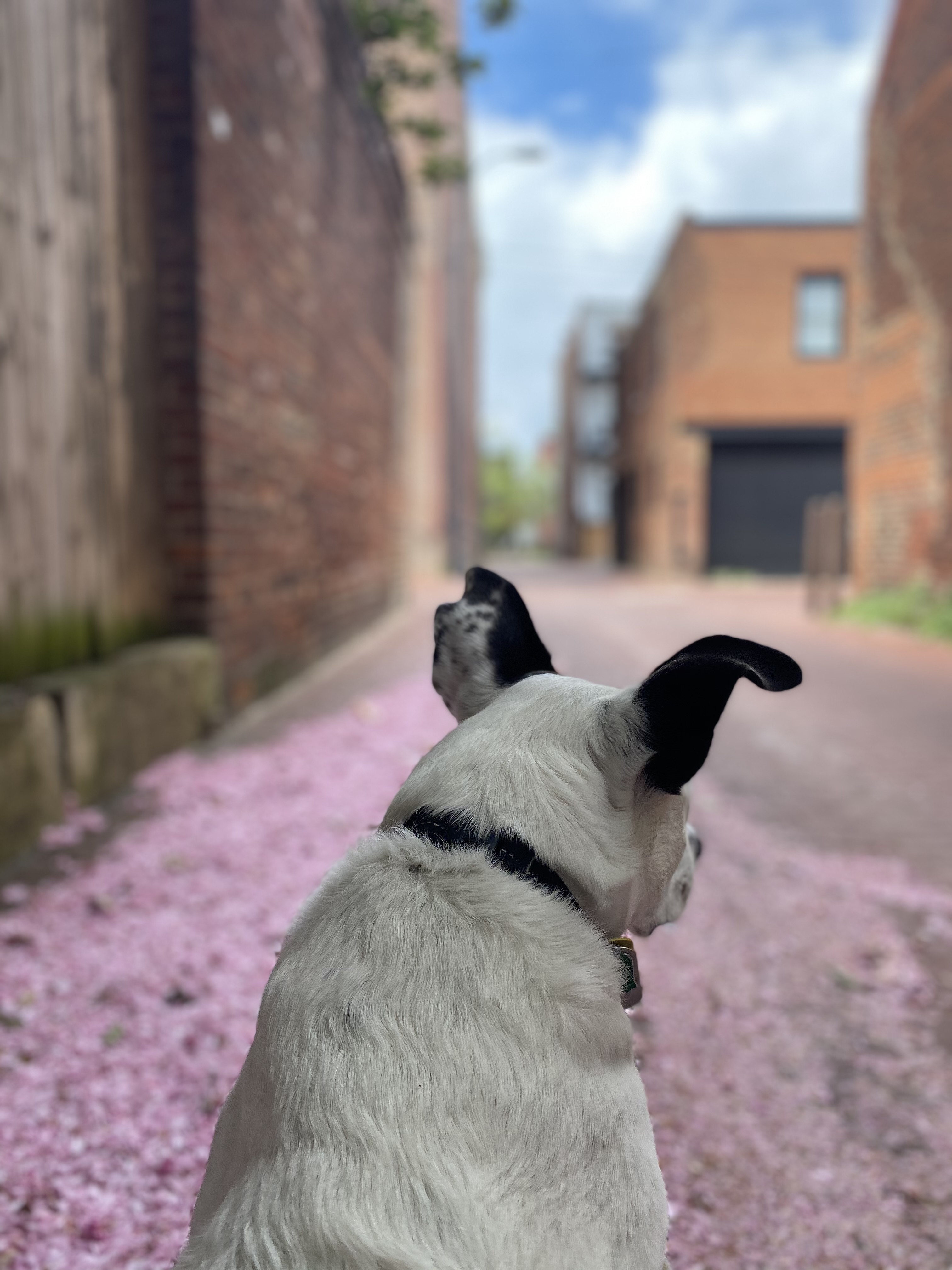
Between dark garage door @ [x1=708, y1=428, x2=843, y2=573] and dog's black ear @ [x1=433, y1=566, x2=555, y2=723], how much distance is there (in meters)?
23.9

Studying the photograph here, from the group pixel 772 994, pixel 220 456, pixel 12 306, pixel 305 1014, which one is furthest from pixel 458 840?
pixel 220 456

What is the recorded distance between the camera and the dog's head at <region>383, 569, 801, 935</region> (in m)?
1.15

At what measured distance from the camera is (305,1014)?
1107 mm

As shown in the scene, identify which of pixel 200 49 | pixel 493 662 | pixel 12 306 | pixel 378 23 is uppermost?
pixel 378 23

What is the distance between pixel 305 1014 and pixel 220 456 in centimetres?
435

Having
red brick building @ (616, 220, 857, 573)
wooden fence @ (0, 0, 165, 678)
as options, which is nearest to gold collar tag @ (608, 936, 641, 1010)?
wooden fence @ (0, 0, 165, 678)

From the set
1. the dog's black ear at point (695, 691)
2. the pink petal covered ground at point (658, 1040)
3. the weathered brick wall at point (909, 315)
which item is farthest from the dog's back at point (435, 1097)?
the weathered brick wall at point (909, 315)

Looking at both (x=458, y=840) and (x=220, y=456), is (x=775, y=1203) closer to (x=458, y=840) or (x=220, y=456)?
(x=458, y=840)

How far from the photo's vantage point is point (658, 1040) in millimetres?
2592

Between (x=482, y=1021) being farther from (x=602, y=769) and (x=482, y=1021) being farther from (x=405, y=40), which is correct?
(x=405, y=40)

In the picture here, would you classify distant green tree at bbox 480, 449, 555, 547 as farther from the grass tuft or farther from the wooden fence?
the wooden fence

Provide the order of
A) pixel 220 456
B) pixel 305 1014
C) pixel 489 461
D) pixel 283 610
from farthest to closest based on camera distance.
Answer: pixel 489 461 → pixel 283 610 → pixel 220 456 → pixel 305 1014

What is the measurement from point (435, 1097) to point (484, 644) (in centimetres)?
66

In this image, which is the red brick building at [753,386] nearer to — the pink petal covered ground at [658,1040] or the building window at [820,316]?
the building window at [820,316]
